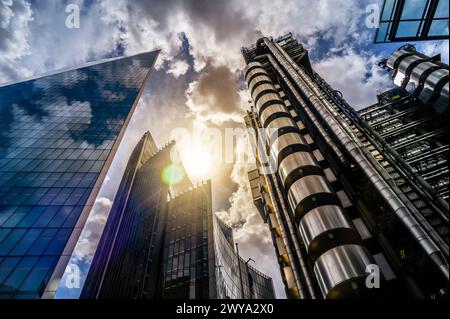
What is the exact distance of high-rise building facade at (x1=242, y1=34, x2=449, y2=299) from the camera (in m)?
10.5

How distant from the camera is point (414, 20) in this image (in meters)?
13.5

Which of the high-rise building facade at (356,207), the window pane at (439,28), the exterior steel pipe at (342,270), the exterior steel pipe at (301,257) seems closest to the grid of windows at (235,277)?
the exterior steel pipe at (301,257)

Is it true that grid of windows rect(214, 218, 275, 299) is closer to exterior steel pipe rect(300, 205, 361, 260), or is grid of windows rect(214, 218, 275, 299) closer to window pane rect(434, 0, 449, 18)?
exterior steel pipe rect(300, 205, 361, 260)

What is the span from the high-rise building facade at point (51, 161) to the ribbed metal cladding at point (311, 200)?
109ft

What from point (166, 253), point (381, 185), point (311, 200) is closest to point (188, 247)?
point (166, 253)

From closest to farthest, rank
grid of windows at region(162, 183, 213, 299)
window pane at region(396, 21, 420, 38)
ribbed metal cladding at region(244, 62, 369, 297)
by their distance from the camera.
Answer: ribbed metal cladding at region(244, 62, 369, 297) → window pane at region(396, 21, 420, 38) → grid of windows at region(162, 183, 213, 299)

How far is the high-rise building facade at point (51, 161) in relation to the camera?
107 ft

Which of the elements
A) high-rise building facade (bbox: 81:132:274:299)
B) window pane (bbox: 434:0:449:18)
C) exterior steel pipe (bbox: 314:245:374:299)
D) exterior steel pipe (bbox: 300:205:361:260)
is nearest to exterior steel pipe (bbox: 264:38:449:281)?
exterior steel pipe (bbox: 300:205:361:260)

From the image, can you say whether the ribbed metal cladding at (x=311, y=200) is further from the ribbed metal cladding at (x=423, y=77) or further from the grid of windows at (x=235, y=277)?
the grid of windows at (x=235, y=277)

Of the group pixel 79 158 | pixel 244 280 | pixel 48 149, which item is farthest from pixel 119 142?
pixel 244 280

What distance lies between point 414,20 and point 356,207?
11.3 meters

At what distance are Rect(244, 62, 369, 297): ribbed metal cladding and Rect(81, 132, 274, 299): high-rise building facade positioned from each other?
37.3 meters

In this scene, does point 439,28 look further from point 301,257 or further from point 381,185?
Result: point 301,257
